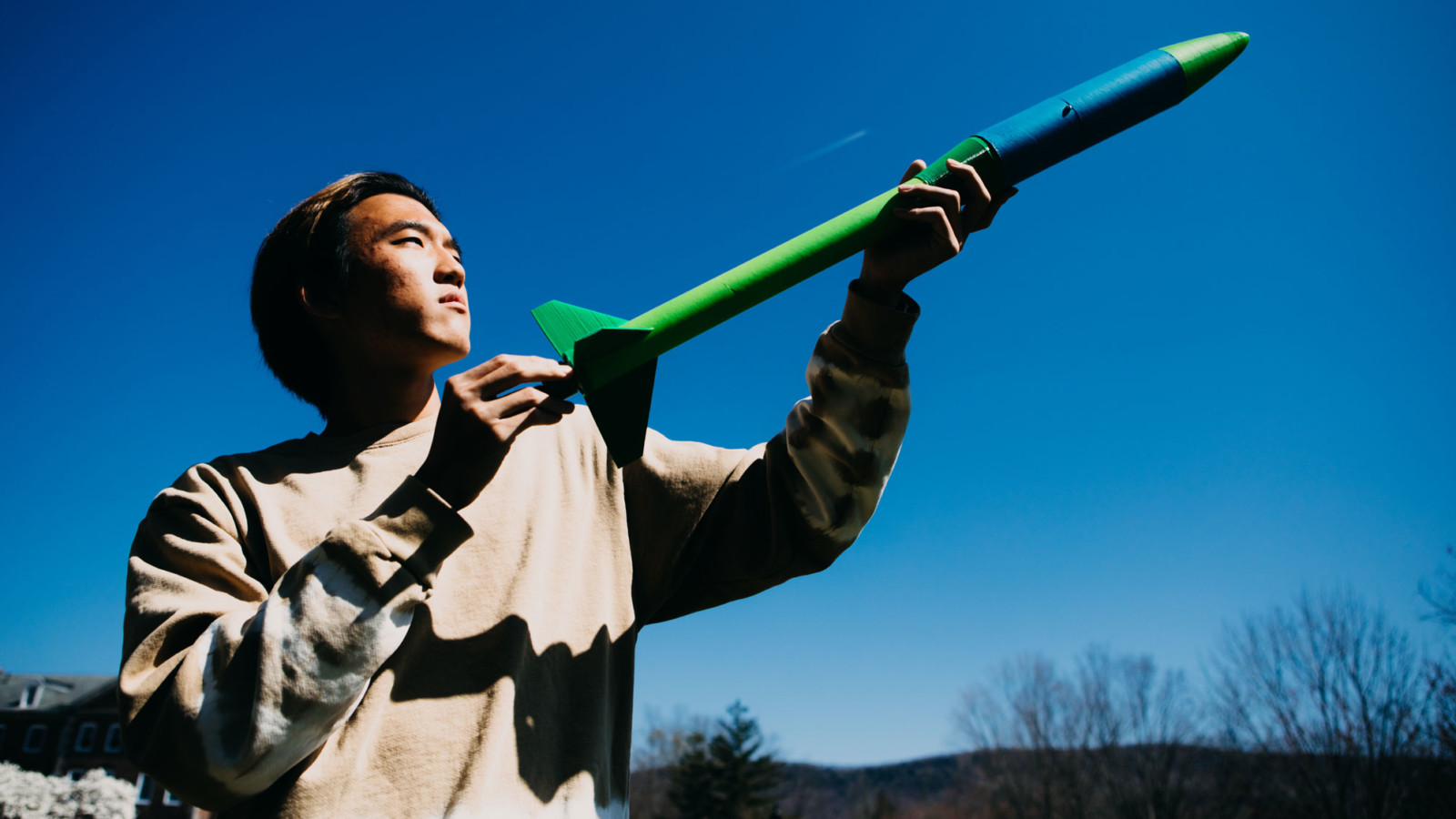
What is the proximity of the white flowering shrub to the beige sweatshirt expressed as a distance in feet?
65.4

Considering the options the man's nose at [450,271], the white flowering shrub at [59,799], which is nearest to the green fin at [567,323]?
the man's nose at [450,271]

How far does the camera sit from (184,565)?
190 centimetres

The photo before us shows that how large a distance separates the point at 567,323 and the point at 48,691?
62.2 meters

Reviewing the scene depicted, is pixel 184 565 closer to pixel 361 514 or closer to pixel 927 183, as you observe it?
pixel 361 514

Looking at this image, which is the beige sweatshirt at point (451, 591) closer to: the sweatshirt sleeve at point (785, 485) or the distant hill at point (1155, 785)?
the sweatshirt sleeve at point (785, 485)

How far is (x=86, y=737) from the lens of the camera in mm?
44125

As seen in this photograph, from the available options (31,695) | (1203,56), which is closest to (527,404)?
(1203,56)

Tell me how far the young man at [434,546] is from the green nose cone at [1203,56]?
1028 millimetres

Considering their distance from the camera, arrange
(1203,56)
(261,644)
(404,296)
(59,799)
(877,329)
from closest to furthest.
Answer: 1. (261,644)
2. (877,329)
3. (404,296)
4. (1203,56)
5. (59,799)

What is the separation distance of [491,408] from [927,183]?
4.60 ft

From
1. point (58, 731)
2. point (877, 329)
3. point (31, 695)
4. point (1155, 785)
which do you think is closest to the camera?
Answer: point (877, 329)

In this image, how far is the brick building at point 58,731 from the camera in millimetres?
43562

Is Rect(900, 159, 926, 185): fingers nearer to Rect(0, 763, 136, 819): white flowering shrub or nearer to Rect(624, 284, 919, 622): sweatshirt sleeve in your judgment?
Rect(624, 284, 919, 622): sweatshirt sleeve

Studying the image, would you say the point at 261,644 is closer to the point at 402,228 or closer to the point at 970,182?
the point at 402,228
